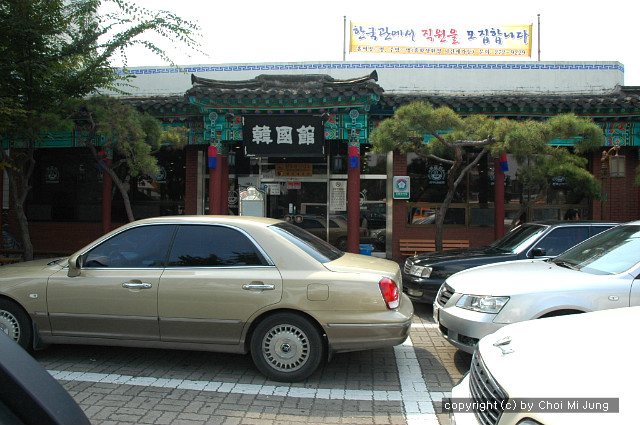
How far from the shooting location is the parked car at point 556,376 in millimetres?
1706

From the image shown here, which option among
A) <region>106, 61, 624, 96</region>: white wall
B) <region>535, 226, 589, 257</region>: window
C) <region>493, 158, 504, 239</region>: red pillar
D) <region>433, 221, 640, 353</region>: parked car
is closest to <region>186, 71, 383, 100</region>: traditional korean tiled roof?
<region>106, 61, 624, 96</region>: white wall

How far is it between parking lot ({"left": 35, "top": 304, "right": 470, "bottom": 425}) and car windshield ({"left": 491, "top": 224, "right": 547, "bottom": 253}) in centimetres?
236

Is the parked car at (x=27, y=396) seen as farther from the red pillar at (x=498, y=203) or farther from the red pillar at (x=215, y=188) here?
the red pillar at (x=498, y=203)

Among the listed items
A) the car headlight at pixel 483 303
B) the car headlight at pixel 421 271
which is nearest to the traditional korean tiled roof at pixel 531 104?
the car headlight at pixel 421 271

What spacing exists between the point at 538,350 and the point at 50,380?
7.20 ft

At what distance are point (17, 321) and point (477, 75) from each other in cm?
1160

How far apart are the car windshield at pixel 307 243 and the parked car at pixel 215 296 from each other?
28 millimetres

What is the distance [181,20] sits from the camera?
8.17m

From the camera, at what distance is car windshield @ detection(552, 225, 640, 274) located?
4082 mm

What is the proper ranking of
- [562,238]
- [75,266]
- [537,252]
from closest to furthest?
[75,266] < [537,252] < [562,238]

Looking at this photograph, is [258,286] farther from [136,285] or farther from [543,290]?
[543,290]

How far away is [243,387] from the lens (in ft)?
12.8

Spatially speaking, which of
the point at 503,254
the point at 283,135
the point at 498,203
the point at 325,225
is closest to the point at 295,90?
the point at 283,135

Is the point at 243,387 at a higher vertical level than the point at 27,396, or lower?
lower
